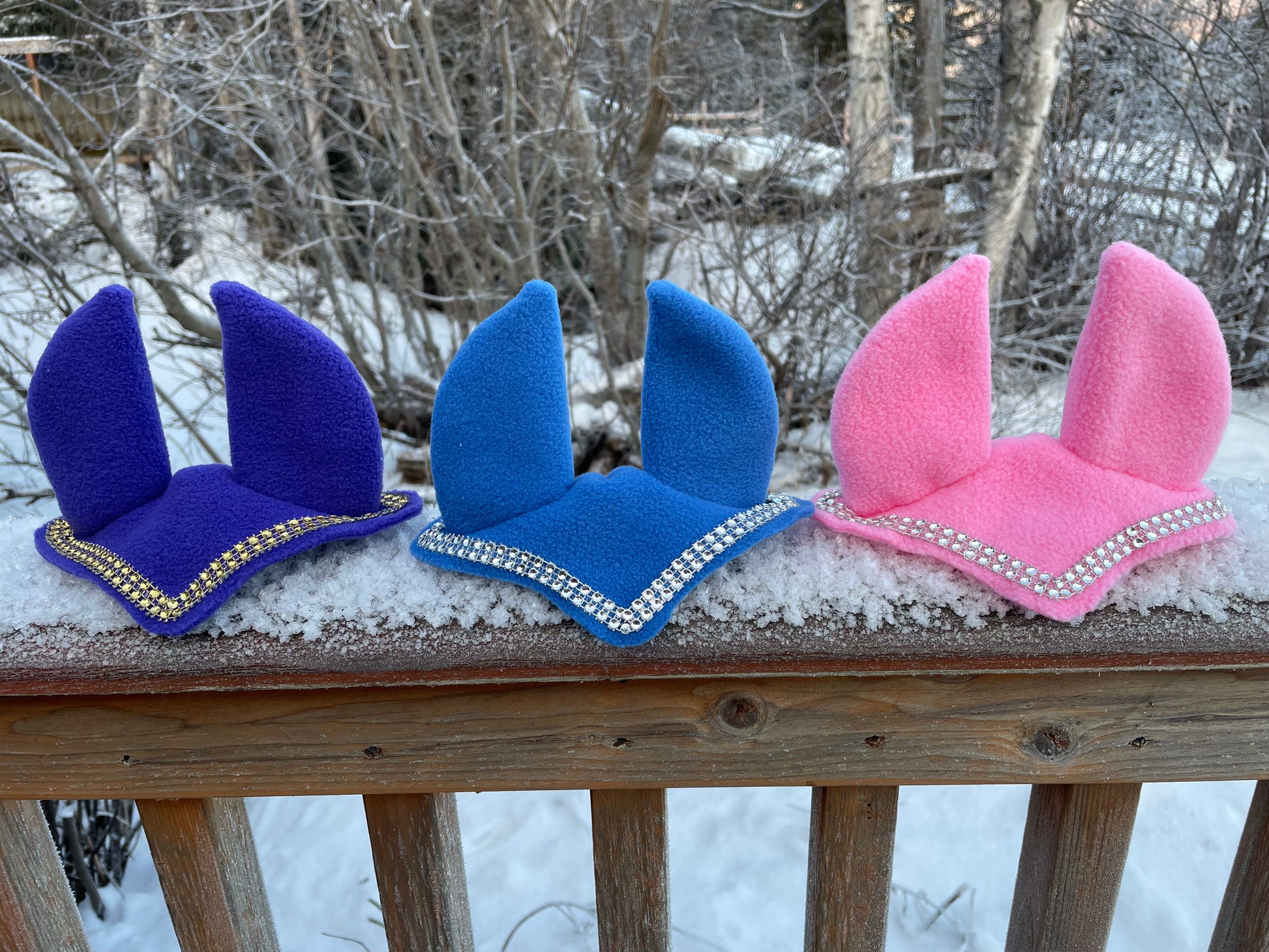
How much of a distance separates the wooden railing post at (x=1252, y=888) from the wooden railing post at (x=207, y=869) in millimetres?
981

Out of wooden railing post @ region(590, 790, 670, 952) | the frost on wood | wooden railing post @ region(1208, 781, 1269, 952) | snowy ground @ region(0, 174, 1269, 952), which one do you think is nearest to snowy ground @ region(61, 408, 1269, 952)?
snowy ground @ region(0, 174, 1269, 952)

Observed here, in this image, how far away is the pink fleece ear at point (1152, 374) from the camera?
2.16 ft

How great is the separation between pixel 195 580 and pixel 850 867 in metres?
0.64

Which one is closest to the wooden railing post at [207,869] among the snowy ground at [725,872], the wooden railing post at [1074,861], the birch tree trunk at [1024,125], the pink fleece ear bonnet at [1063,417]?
the pink fleece ear bonnet at [1063,417]

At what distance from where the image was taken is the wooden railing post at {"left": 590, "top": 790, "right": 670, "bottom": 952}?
80cm

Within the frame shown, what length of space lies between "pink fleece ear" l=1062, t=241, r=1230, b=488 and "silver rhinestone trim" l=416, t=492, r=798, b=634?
0.26m

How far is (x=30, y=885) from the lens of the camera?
0.84 metres

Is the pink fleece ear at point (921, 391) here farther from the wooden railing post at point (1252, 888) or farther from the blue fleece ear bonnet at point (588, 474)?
the wooden railing post at point (1252, 888)

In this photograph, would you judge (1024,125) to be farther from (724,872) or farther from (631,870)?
(631,870)

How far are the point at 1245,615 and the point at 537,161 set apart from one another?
2974 millimetres

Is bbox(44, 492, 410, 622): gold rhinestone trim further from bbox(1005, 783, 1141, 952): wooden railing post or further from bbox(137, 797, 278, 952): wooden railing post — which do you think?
bbox(1005, 783, 1141, 952): wooden railing post

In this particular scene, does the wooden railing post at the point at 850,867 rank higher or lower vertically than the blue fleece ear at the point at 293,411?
lower

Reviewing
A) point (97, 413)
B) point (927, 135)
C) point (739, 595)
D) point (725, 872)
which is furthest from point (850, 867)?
point (927, 135)

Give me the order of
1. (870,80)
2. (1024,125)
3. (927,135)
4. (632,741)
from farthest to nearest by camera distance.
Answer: (927,135) < (870,80) < (1024,125) < (632,741)
